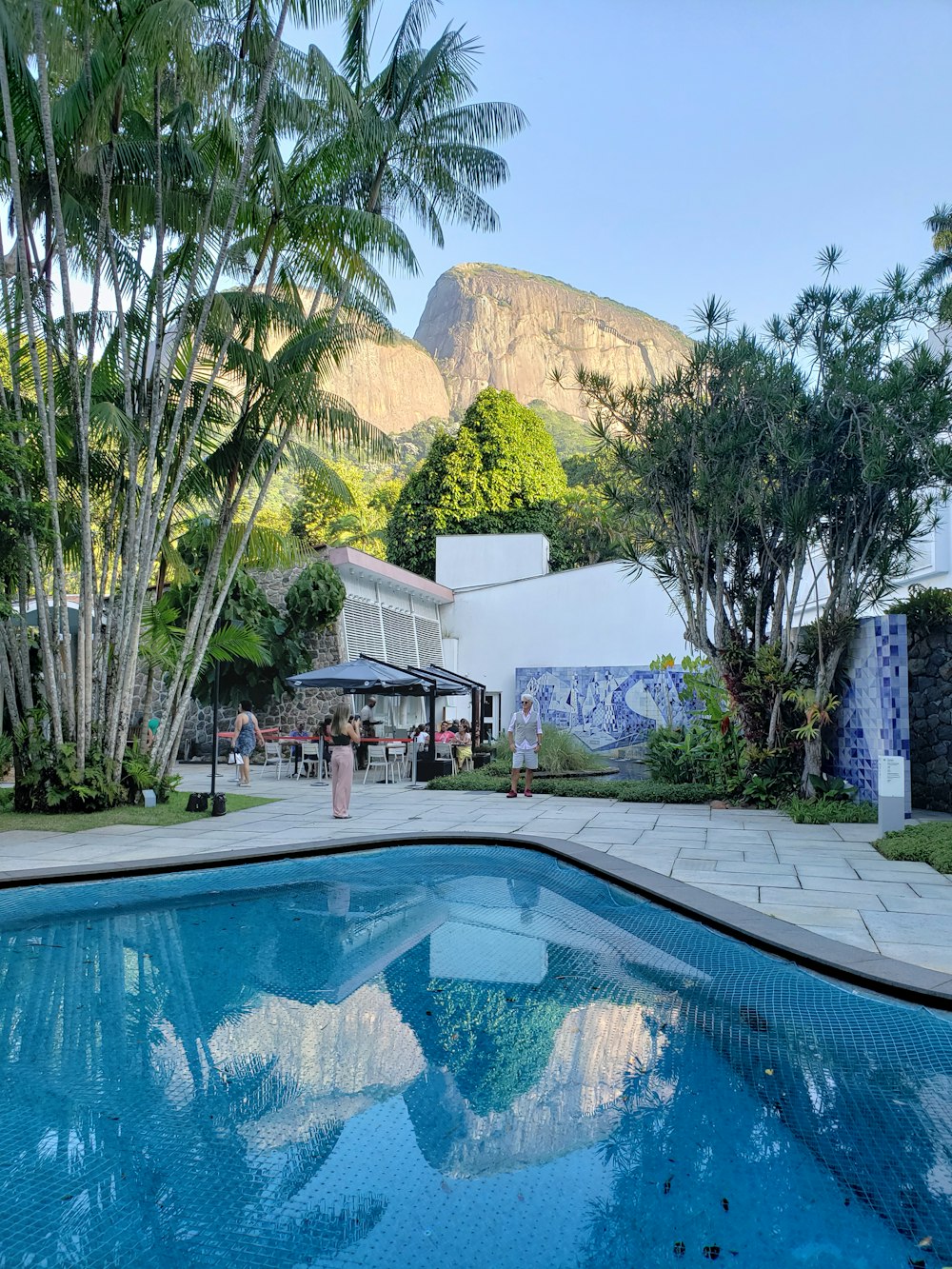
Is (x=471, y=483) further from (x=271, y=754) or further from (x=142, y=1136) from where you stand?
(x=142, y=1136)

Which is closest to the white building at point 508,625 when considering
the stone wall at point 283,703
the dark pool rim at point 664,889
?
the stone wall at point 283,703

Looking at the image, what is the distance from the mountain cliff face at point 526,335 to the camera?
118 metres

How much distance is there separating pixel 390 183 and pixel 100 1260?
12.8 m

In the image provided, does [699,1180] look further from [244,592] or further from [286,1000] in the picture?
[244,592]

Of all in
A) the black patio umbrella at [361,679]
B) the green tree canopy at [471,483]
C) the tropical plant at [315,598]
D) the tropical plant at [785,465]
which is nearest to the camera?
the tropical plant at [785,465]

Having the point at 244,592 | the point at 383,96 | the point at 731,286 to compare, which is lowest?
the point at 244,592

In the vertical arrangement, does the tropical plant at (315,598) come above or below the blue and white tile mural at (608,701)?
above

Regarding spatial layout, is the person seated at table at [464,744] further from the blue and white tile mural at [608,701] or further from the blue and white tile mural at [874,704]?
the blue and white tile mural at [874,704]

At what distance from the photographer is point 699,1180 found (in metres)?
3.13

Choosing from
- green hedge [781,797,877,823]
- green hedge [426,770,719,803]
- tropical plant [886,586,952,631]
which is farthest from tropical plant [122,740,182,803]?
tropical plant [886,586,952,631]

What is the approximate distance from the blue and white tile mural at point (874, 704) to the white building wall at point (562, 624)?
11.1 meters

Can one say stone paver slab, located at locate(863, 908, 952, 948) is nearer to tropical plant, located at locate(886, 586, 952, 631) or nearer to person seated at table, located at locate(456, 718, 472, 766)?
tropical plant, located at locate(886, 586, 952, 631)

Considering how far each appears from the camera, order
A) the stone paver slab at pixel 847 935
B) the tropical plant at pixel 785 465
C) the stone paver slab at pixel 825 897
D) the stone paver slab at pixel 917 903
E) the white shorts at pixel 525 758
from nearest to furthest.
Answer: the stone paver slab at pixel 847 935 < the stone paver slab at pixel 917 903 < the stone paver slab at pixel 825 897 < the tropical plant at pixel 785 465 < the white shorts at pixel 525 758

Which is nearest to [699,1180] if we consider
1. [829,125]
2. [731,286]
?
[731,286]
